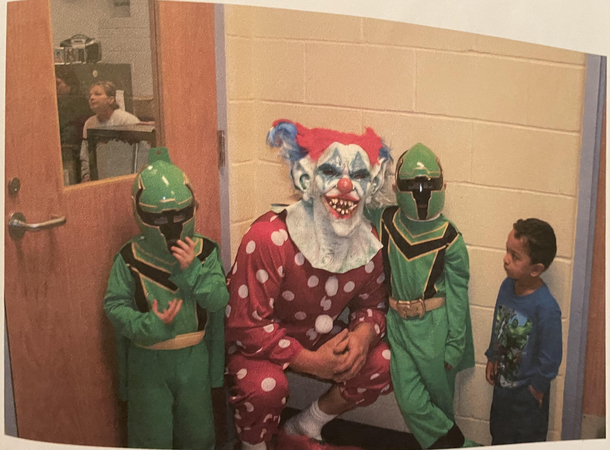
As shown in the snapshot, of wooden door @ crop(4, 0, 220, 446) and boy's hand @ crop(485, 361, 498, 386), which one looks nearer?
wooden door @ crop(4, 0, 220, 446)

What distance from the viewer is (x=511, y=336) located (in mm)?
Result: 1079

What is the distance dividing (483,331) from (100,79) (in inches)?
29.0

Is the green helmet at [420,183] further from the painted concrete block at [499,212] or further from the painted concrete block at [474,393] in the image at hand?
the painted concrete block at [474,393]

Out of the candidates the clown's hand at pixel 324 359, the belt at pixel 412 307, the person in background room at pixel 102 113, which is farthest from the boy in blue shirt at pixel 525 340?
the person in background room at pixel 102 113

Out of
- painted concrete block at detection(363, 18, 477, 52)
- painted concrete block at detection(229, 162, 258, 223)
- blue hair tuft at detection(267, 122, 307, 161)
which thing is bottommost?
painted concrete block at detection(229, 162, 258, 223)

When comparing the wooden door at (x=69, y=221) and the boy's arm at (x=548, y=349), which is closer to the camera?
the wooden door at (x=69, y=221)

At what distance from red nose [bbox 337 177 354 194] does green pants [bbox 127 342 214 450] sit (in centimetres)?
33

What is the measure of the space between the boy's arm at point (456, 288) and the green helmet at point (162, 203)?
0.43m

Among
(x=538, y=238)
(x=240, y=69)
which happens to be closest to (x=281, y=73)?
(x=240, y=69)

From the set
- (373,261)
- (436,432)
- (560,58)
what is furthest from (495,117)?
(436,432)

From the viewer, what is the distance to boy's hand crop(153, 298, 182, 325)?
0.98m

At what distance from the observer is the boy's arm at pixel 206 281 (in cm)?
98

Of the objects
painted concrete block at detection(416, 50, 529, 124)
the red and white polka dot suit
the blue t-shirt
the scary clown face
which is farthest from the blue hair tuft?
the blue t-shirt

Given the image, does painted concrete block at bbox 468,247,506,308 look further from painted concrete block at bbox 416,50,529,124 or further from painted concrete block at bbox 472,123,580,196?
painted concrete block at bbox 416,50,529,124
